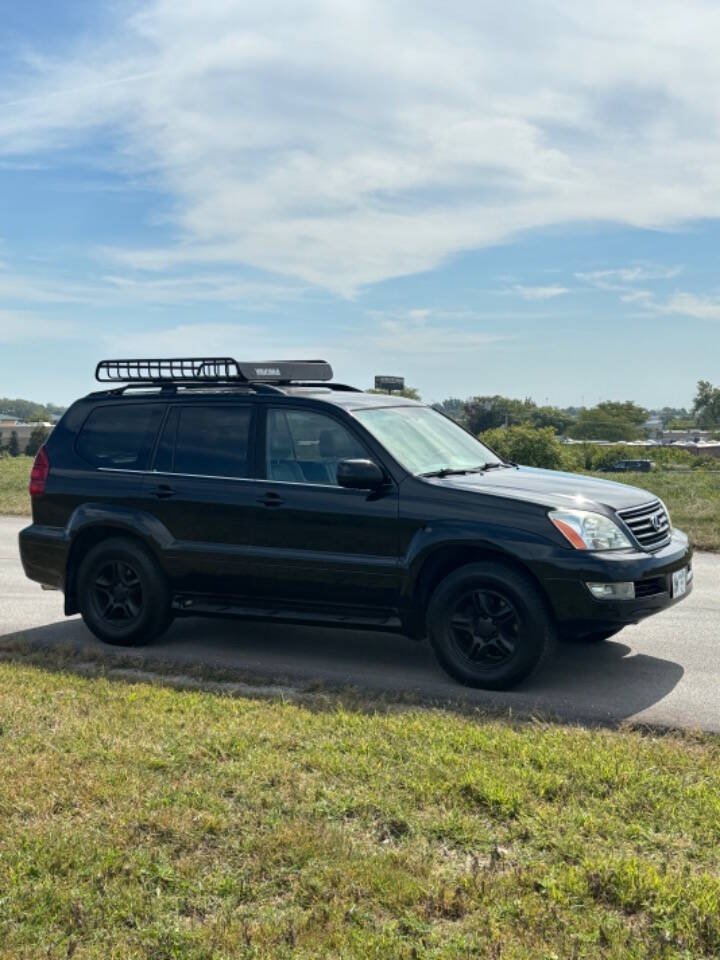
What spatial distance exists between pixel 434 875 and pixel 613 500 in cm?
359

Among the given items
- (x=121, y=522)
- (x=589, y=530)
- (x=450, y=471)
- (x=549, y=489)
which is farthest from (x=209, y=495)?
(x=589, y=530)

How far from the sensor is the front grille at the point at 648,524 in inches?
267

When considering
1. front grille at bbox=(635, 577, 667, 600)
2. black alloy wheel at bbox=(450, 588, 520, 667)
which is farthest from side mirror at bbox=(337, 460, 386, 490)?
front grille at bbox=(635, 577, 667, 600)

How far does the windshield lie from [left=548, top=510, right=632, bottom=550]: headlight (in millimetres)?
1012

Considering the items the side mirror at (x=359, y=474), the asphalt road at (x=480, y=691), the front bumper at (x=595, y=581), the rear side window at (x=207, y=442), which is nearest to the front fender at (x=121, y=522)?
the rear side window at (x=207, y=442)

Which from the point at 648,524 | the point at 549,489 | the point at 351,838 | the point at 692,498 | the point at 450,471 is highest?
the point at 450,471

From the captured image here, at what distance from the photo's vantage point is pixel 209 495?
7.54 meters

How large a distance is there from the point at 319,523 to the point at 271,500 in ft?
1.30

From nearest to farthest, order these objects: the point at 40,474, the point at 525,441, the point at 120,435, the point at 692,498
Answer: the point at 120,435, the point at 40,474, the point at 692,498, the point at 525,441

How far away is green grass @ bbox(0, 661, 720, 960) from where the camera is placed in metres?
3.47

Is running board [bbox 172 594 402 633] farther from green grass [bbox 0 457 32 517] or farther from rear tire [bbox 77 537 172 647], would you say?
green grass [bbox 0 457 32 517]

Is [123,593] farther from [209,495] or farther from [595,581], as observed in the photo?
[595,581]

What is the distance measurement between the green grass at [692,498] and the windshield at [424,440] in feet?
17.7

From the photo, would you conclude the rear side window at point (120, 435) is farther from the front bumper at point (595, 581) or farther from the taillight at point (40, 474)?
the front bumper at point (595, 581)
